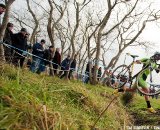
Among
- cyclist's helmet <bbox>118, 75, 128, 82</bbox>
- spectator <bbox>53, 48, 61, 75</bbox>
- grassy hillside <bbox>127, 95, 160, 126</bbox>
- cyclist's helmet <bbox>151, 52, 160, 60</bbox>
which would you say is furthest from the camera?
spectator <bbox>53, 48, 61, 75</bbox>

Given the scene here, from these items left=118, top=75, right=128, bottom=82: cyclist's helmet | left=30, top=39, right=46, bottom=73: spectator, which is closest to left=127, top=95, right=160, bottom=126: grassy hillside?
left=118, top=75, right=128, bottom=82: cyclist's helmet

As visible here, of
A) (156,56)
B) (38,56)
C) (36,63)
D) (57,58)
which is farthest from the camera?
(57,58)

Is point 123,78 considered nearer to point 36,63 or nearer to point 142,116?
point 142,116

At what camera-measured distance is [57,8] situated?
22.3m

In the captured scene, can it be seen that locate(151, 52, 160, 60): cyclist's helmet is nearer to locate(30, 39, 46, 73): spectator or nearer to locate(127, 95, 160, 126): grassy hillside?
locate(127, 95, 160, 126): grassy hillside

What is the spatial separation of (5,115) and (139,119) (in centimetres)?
672

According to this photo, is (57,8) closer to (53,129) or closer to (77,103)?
(77,103)

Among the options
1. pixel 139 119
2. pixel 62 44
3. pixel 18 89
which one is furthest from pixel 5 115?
pixel 62 44

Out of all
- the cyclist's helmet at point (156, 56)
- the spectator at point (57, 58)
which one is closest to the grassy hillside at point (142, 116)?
the cyclist's helmet at point (156, 56)

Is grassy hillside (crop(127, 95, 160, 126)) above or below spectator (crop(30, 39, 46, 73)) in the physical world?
below

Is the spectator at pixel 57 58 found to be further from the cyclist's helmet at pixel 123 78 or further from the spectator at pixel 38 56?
the cyclist's helmet at pixel 123 78

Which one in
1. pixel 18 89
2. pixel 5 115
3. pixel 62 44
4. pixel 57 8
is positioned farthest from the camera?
pixel 62 44

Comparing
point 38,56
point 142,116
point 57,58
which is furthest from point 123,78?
point 57,58

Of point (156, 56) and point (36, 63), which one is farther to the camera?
point (36, 63)
